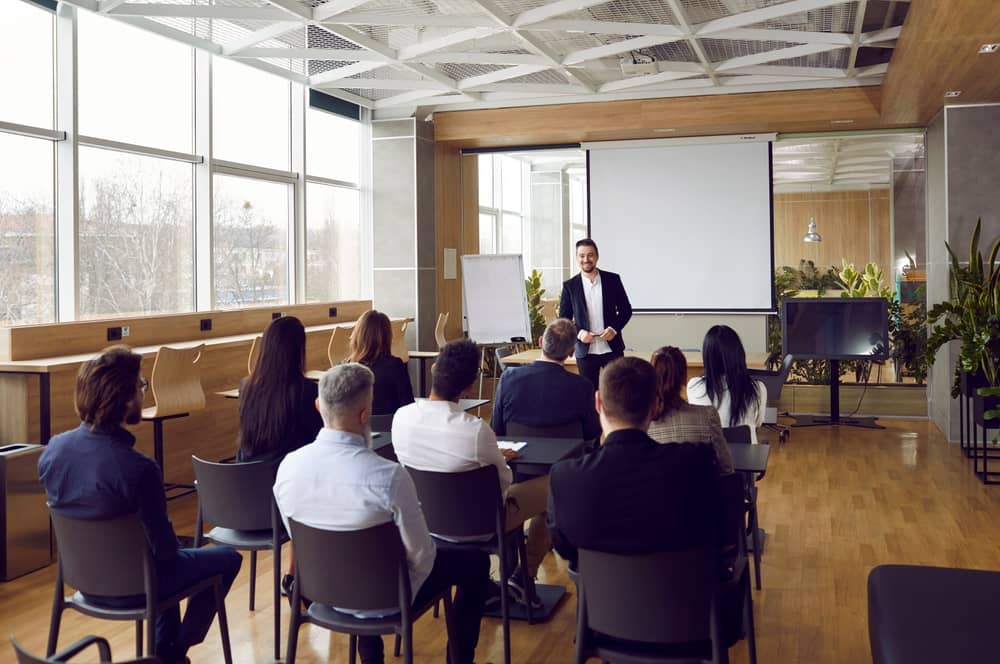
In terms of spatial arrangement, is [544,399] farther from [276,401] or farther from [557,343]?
[276,401]

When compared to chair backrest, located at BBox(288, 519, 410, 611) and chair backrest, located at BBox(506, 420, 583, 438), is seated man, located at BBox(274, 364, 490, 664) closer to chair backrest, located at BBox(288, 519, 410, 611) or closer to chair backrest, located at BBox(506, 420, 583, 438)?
chair backrest, located at BBox(288, 519, 410, 611)

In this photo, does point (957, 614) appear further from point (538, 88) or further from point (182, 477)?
point (538, 88)

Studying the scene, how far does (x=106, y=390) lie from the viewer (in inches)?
111

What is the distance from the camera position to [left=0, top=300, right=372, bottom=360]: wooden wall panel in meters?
5.56

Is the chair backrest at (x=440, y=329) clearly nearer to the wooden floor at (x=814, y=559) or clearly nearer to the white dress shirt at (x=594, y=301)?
the white dress shirt at (x=594, y=301)

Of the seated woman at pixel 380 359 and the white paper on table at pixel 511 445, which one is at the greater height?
the seated woman at pixel 380 359

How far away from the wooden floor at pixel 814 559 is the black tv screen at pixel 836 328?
98cm

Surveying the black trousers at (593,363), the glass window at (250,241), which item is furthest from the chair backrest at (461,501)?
the glass window at (250,241)

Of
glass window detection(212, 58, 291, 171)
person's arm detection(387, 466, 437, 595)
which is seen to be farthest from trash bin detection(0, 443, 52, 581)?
glass window detection(212, 58, 291, 171)

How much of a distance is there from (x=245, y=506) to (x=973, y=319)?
19.0 ft

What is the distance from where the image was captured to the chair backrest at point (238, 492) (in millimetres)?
3268

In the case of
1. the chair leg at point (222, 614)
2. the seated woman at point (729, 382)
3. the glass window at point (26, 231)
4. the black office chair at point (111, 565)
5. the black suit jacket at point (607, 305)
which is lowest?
the chair leg at point (222, 614)

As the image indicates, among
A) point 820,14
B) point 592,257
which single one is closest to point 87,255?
point 592,257

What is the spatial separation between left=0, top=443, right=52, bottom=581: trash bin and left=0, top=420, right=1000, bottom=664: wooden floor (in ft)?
0.30
